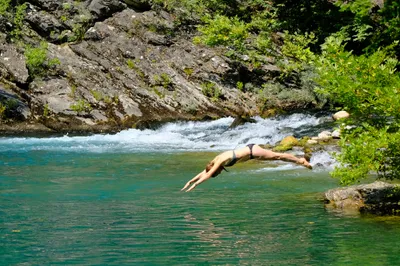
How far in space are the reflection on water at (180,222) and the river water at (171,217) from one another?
0.02 metres

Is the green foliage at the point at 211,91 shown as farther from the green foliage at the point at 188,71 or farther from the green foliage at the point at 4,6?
the green foliage at the point at 4,6

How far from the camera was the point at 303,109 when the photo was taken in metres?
35.8

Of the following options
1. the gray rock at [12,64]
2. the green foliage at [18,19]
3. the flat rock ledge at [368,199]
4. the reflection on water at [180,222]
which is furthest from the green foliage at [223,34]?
the flat rock ledge at [368,199]

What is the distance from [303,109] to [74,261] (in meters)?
28.2

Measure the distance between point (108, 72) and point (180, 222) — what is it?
26275 millimetres

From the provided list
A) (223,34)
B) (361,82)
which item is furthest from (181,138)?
(361,82)

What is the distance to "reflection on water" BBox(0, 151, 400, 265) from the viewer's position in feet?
29.9

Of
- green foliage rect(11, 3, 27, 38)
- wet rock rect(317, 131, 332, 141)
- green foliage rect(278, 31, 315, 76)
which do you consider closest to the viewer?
wet rock rect(317, 131, 332, 141)

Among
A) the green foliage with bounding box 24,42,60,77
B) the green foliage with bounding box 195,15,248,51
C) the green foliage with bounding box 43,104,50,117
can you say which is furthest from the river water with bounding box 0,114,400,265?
the green foliage with bounding box 195,15,248,51

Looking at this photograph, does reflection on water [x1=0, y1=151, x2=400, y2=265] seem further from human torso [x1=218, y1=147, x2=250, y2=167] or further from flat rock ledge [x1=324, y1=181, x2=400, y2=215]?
human torso [x1=218, y1=147, x2=250, y2=167]

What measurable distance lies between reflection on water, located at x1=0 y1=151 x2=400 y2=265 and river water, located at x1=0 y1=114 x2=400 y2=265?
0.7 inches

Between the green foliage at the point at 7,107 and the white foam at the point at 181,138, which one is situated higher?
the green foliage at the point at 7,107

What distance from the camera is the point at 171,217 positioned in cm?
1204

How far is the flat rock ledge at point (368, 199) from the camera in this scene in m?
12.1
